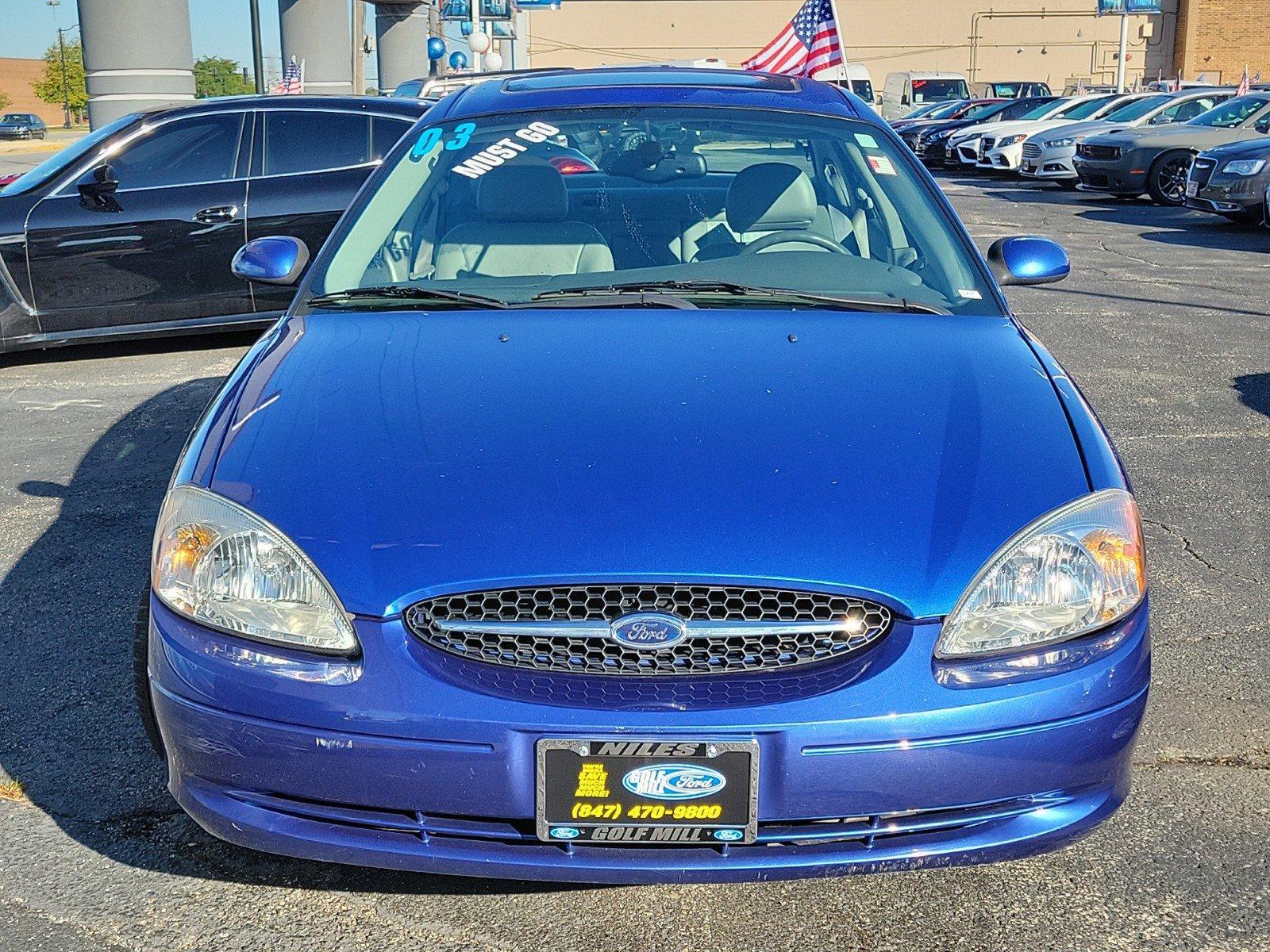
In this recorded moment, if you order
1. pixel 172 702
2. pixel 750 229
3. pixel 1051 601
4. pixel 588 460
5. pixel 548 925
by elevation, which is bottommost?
pixel 548 925

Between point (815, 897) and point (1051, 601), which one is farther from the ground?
point (1051, 601)

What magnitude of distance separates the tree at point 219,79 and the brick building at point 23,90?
1497 cm

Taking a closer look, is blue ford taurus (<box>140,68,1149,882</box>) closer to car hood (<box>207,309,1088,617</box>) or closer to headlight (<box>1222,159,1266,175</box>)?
car hood (<box>207,309,1088,617</box>)

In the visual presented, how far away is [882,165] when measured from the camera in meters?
3.80

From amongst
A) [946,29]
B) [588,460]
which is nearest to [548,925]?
[588,460]

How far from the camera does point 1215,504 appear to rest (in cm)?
504

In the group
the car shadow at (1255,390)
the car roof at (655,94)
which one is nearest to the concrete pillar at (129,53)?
the car shadow at (1255,390)

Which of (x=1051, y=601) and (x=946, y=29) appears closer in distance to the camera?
(x=1051, y=601)

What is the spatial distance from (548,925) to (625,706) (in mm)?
622

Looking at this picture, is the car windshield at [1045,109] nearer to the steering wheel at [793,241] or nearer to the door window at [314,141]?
the door window at [314,141]

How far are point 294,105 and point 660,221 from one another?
5181 millimetres

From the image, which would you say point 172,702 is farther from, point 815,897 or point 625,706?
point 815,897

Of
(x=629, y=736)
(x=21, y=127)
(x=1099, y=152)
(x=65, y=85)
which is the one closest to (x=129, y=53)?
(x=1099, y=152)

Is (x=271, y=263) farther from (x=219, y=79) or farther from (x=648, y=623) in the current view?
(x=219, y=79)
